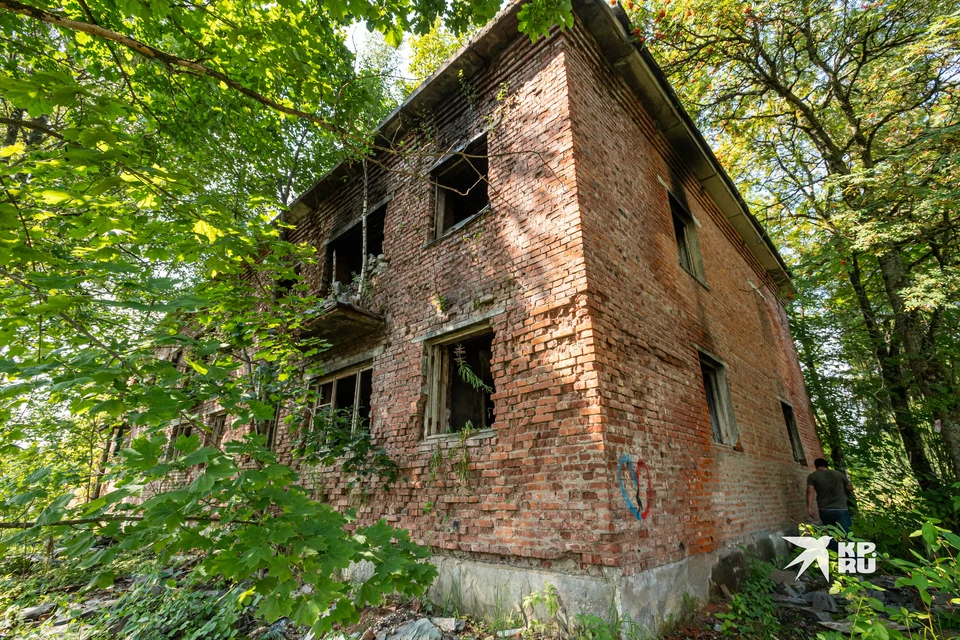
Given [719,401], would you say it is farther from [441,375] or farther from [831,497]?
[441,375]

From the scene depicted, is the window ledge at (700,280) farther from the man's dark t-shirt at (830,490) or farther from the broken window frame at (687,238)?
the man's dark t-shirt at (830,490)

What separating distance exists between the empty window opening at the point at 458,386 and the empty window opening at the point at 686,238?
4.08 m

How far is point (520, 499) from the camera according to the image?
4141 mm

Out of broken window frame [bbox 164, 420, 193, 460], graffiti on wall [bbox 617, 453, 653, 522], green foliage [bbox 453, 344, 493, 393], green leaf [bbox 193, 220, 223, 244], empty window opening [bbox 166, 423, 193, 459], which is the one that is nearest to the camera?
empty window opening [bbox 166, 423, 193, 459]

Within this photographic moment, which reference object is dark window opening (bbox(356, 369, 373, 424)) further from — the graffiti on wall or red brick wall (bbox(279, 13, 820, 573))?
the graffiti on wall

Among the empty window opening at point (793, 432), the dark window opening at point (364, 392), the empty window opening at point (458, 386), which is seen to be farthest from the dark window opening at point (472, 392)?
the empty window opening at point (793, 432)

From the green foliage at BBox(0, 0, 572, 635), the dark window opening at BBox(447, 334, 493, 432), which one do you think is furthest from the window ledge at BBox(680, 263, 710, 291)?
the green foliage at BBox(0, 0, 572, 635)

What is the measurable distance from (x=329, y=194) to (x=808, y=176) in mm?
13735

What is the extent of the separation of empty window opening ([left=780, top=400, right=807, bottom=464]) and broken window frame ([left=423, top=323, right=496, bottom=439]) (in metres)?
8.43

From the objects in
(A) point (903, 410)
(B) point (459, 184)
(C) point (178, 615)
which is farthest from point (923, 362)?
(C) point (178, 615)

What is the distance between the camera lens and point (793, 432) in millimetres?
10141

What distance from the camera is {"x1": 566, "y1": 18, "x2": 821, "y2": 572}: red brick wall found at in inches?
169

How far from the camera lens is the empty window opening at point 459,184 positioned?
639 centimetres

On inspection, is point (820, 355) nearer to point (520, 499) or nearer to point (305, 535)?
point (520, 499)
